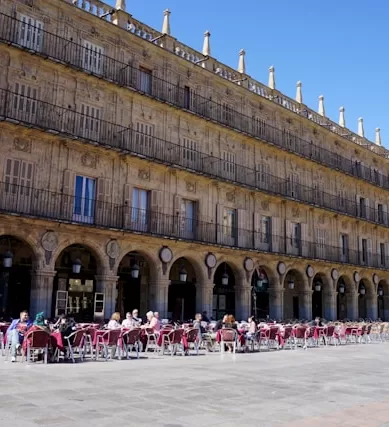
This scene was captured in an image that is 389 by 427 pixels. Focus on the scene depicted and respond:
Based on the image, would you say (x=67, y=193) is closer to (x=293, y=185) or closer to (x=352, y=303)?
(x=293, y=185)

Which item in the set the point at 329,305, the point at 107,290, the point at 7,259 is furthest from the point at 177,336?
the point at 329,305

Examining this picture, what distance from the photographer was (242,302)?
2439 centimetres

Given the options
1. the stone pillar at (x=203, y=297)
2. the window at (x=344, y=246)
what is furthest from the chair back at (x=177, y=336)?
the window at (x=344, y=246)

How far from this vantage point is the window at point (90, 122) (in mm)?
19203

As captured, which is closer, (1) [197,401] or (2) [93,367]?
(1) [197,401]

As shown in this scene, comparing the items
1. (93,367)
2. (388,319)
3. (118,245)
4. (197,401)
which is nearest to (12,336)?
(93,367)

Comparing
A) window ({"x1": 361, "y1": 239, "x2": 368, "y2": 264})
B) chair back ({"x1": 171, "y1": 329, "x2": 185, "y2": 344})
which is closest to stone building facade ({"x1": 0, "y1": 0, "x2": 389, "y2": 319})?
window ({"x1": 361, "y1": 239, "x2": 368, "y2": 264})

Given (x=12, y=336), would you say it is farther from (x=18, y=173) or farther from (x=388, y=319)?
(x=388, y=319)

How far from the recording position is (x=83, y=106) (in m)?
19.4

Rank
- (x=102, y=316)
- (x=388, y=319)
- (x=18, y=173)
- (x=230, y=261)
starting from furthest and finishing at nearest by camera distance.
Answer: (x=388, y=319)
(x=230, y=261)
(x=102, y=316)
(x=18, y=173)

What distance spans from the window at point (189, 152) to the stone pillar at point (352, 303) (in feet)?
50.0

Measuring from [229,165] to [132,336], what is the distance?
44.8 ft

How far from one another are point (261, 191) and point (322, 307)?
9686 mm

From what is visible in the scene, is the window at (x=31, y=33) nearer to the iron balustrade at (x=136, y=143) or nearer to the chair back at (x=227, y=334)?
the iron balustrade at (x=136, y=143)
